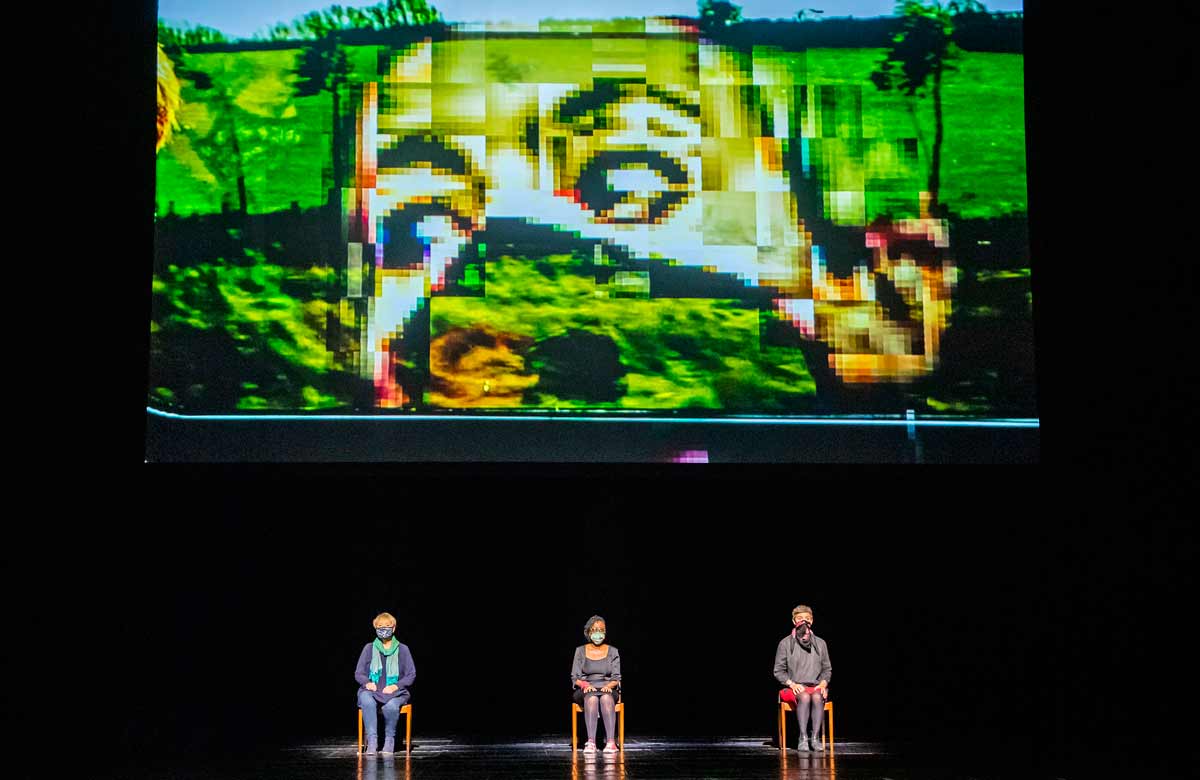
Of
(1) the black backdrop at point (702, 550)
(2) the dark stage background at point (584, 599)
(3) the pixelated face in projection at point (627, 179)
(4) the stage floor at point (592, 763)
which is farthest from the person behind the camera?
(2) the dark stage background at point (584, 599)

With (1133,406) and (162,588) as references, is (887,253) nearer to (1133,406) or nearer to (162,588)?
(1133,406)

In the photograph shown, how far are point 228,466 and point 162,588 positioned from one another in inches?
31.1

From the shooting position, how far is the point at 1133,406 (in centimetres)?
589

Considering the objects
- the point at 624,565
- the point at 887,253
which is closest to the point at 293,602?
the point at 624,565

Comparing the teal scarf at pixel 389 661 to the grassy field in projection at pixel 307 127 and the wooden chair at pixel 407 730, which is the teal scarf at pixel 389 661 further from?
the grassy field in projection at pixel 307 127

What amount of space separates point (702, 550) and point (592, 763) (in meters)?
1.30

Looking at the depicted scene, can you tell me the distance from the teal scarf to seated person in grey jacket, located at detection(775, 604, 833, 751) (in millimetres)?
1814

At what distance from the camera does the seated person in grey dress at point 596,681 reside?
6.03m

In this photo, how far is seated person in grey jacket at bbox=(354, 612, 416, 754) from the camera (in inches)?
238

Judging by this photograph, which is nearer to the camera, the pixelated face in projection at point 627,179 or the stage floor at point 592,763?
the stage floor at point 592,763

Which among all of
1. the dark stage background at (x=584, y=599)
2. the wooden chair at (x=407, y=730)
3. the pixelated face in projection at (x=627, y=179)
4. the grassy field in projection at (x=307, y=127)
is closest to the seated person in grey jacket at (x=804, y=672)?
the dark stage background at (x=584, y=599)

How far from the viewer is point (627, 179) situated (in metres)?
5.91

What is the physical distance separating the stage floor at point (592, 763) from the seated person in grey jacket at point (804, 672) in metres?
0.16

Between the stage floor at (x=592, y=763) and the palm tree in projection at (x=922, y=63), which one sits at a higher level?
the palm tree in projection at (x=922, y=63)
